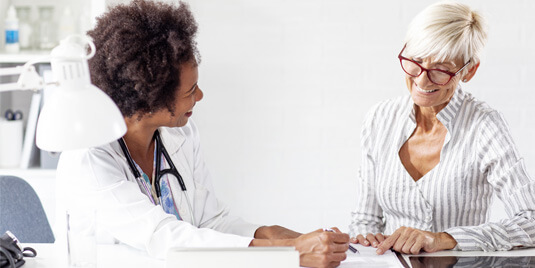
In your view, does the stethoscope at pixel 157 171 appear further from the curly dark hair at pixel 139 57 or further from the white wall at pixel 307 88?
the white wall at pixel 307 88

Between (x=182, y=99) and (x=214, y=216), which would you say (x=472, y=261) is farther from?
(x=182, y=99)

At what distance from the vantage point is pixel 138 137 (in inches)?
82.4

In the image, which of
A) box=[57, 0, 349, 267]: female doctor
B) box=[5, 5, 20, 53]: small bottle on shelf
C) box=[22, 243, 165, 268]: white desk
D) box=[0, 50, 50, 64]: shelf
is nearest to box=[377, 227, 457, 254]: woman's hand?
box=[57, 0, 349, 267]: female doctor

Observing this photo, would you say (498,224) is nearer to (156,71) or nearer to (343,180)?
(156,71)

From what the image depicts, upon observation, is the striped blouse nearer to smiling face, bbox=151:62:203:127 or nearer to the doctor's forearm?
the doctor's forearm

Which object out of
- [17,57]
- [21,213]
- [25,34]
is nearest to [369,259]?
[21,213]

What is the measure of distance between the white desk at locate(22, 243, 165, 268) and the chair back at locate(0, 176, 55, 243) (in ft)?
1.54

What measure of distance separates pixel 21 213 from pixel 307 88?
5.19 feet

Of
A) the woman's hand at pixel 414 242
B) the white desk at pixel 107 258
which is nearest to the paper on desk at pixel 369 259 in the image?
the woman's hand at pixel 414 242

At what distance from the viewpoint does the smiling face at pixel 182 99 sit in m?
2.03

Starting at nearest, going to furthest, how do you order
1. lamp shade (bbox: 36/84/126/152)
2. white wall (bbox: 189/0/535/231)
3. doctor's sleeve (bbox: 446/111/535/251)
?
lamp shade (bbox: 36/84/126/152) < doctor's sleeve (bbox: 446/111/535/251) < white wall (bbox: 189/0/535/231)

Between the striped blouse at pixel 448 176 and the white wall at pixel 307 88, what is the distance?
104 cm

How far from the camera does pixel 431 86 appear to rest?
2.22 metres

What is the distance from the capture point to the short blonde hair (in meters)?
2.16
